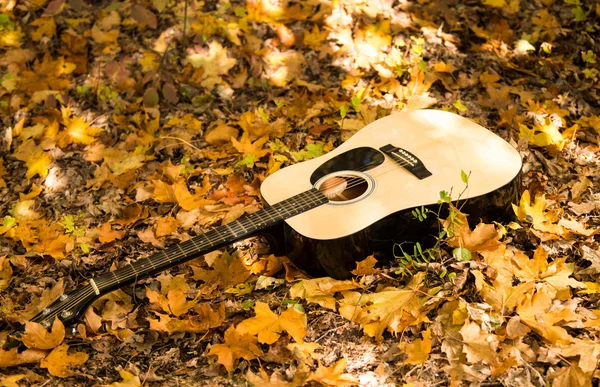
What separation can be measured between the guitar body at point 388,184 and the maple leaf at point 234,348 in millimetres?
407

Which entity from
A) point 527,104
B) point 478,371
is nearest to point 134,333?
point 478,371

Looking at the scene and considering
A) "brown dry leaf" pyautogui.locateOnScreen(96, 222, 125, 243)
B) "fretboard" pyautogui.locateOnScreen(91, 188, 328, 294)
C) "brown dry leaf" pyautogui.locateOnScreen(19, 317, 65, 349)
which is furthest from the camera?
"brown dry leaf" pyautogui.locateOnScreen(96, 222, 125, 243)

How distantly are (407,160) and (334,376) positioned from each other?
3.20 ft

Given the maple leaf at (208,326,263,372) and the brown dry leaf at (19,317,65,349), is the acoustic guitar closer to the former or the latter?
the brown dry leaf at (19,317,65,349)

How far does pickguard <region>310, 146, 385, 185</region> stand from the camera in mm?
2684

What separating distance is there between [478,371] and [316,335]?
1.92 ft

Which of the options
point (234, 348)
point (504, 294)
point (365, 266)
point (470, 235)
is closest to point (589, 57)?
point (470, 235)

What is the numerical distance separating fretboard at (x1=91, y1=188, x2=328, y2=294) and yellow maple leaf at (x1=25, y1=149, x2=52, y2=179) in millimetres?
1203

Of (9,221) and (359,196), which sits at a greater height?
(359,196)

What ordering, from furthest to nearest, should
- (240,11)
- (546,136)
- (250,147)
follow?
1. (240,11)
2. (250,147)
3. (546,136)

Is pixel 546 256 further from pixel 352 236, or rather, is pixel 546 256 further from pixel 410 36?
pixel 410 36

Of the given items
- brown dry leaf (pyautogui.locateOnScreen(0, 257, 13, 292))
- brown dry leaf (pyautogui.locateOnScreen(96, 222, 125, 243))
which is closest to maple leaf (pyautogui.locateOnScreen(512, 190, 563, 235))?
brown dry leaf (pyautogui.locateOnScreen(96, 222, 125, 243))

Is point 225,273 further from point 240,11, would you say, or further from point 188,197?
point 240,11

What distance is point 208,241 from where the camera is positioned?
94.7 inches
